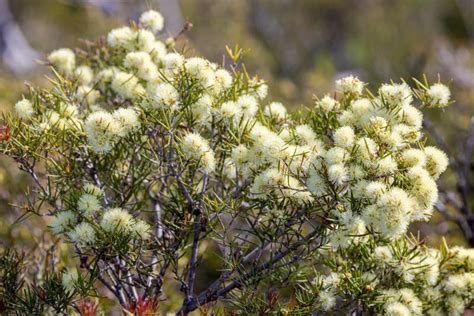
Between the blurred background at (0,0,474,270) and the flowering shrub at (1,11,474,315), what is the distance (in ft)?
6.93

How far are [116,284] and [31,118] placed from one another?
675mm

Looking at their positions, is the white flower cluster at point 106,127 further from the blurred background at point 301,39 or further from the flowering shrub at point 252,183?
the blurred background at point 301,39

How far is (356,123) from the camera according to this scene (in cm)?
206

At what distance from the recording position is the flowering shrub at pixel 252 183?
185 cm

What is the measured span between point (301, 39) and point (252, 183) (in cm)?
1366

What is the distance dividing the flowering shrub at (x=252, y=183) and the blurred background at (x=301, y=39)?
2113mm

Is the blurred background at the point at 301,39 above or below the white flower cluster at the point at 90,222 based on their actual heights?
above

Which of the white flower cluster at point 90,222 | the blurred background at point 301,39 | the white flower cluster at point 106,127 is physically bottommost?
the white flower cluster at point 90,222

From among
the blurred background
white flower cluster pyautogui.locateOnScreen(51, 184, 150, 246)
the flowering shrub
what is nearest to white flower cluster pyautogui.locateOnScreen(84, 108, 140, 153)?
the flowering shrub

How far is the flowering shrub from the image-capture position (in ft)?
6.06

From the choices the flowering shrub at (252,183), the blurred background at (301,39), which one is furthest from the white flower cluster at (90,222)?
the blurred background at (301,39)

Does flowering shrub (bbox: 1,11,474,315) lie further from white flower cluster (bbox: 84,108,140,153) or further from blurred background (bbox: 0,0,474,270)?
blurred background (bbox: 0,0,474,270)

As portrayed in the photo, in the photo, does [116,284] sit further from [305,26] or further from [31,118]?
[305,26]

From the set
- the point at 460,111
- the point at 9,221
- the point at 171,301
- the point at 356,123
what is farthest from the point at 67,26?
the point at 356,123
